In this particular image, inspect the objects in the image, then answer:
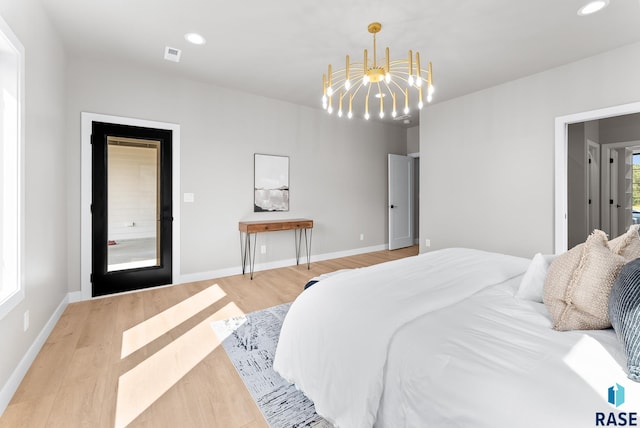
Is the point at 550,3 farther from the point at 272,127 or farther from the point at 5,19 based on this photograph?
the point at 5,19

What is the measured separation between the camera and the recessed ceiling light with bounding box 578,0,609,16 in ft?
7.61

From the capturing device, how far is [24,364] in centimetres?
187

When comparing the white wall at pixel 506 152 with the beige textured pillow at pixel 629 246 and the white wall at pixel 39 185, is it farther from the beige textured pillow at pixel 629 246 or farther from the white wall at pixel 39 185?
the white wall at pixel 39 185

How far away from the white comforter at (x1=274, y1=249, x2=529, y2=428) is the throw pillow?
0.56 m

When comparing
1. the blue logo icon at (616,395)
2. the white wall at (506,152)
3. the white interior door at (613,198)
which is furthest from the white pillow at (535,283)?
the white interior door at (613,198)

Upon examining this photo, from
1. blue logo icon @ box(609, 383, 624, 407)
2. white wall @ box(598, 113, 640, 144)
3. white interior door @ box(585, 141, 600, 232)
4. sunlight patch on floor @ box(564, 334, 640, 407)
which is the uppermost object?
white wall @ box(598, 113, 640, 144)

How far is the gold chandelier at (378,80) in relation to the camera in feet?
7.36

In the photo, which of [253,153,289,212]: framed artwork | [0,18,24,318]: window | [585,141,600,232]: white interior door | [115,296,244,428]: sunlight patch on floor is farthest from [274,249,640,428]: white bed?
[585,141,600,232]: white interior door

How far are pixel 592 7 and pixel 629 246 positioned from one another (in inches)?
92.6

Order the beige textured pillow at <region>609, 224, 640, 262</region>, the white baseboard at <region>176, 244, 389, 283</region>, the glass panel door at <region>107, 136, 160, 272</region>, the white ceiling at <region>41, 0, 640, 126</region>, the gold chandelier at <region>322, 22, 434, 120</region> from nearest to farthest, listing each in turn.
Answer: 1. the beige textured pillow at <region>609, 224, 640, 262</region>
2. the gold chandelier at <region>322, 22, 434, 120</region>
3. the white ceiling at <region>41, 0, 640, 126</region>
4. the glass panel door at <region>107, 136, 160, 272</region>
5. the white baseboard at <region>176, 244, 389, 283</region>

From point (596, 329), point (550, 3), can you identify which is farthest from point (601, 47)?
point (596, 329)

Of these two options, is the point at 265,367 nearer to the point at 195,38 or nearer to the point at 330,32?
the point at 330,32

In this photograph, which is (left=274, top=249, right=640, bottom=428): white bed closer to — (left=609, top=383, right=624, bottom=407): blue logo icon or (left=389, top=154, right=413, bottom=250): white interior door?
(left=609, top=383, right=624, bottom=407): blue logo icon

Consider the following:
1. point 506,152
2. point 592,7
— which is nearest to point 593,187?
point 506,152
